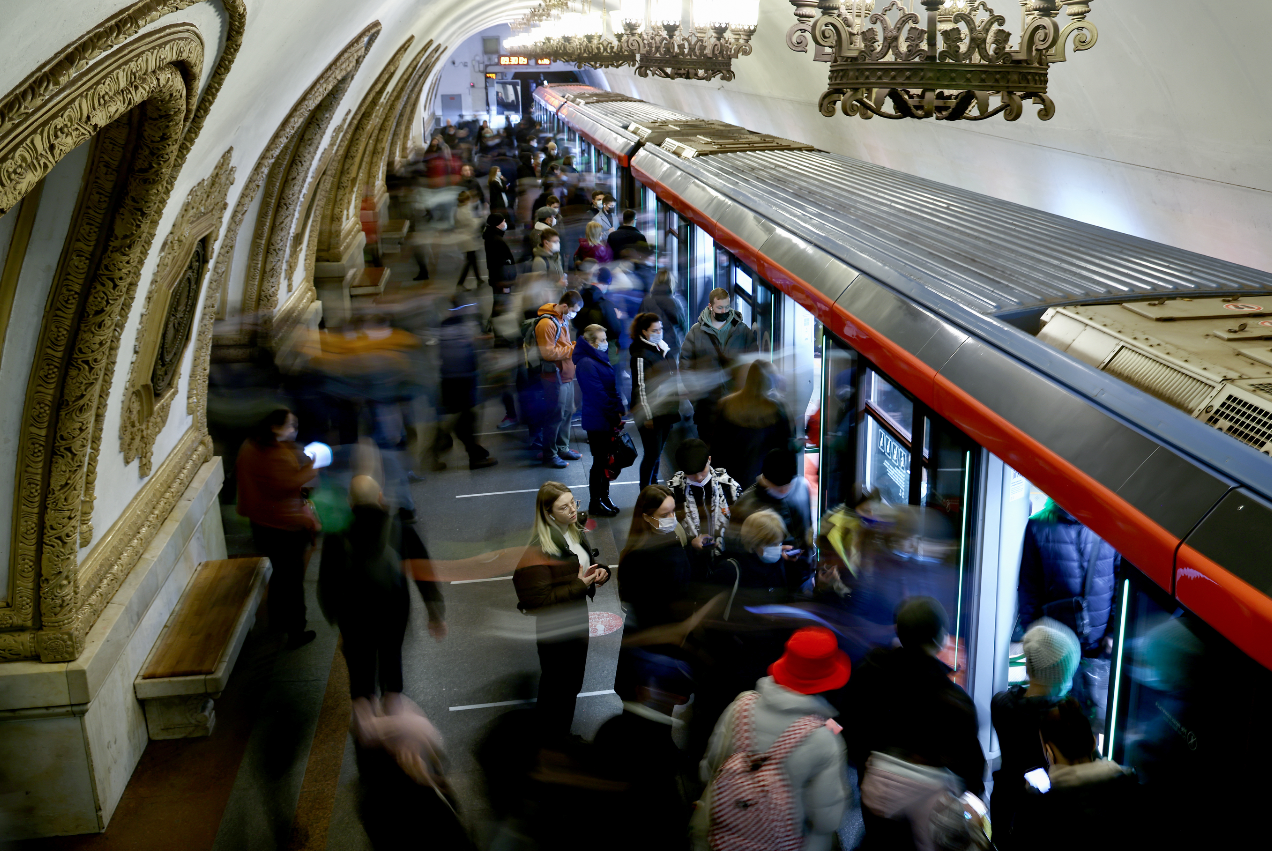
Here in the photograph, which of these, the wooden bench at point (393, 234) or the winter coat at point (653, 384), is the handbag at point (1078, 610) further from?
the wooden bench at point (393, 234)

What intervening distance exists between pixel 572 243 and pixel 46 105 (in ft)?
34.8

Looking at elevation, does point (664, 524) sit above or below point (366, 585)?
above

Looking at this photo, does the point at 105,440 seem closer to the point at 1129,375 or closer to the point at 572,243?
the point at 1129,375

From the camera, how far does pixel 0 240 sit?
3.96 meters

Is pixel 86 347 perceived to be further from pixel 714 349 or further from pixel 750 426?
pixel 714 349

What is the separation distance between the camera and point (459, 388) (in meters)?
8.14

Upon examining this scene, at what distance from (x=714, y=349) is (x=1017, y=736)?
4.10 metres

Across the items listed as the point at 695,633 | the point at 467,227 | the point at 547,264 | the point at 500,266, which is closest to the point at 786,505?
the point at 695,633

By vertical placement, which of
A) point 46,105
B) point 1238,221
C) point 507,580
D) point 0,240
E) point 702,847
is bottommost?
point 507,580

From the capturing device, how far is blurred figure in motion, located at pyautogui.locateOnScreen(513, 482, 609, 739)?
14.0 ft

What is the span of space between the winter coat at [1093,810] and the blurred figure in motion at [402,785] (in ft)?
5.50

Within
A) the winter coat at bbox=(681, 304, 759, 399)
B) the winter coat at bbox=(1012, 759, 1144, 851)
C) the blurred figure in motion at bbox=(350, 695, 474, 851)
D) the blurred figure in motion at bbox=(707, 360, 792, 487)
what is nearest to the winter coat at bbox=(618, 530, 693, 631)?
the blurred figure in motion at bbox=(350, 695, 474, 851)

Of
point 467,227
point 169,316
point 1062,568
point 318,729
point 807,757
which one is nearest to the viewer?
point 807,757

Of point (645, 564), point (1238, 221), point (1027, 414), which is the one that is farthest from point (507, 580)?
point (1238, 221)
